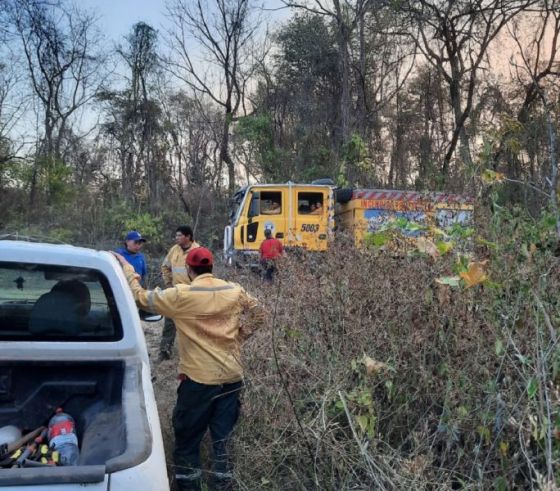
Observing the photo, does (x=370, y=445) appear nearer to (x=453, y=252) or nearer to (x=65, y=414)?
(x=453, y=252)

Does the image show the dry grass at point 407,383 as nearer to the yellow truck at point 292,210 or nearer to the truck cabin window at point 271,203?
→ the yellow truck at point 292,210

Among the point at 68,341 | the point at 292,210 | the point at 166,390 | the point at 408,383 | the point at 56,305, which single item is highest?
the point at 292,210

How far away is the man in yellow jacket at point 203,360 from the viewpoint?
355cm

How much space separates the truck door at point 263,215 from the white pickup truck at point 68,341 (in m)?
8.39

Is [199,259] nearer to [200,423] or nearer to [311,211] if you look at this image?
[200,423]

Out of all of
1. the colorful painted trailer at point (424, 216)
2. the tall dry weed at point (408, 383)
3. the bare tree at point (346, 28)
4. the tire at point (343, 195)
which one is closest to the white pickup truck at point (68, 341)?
the tall dry weed at point (408, 383)

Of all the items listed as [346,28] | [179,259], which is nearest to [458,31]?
[346,28]

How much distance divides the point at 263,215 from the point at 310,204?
99cm

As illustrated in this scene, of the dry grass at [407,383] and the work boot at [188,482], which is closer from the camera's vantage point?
the dry grass at [407,383]

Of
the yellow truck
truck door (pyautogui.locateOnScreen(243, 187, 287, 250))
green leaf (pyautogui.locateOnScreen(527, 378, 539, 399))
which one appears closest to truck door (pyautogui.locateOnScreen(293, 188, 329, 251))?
the yellow truck

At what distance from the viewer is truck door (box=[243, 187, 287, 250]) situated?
11.7 m

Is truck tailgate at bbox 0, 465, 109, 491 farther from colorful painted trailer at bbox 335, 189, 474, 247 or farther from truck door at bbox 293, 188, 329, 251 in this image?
truck door at bbox 293, 188, 329, 251

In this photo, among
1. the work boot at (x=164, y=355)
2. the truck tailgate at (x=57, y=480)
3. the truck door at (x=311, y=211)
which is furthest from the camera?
the truck door at (x=311, y=211)

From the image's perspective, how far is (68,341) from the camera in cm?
308
